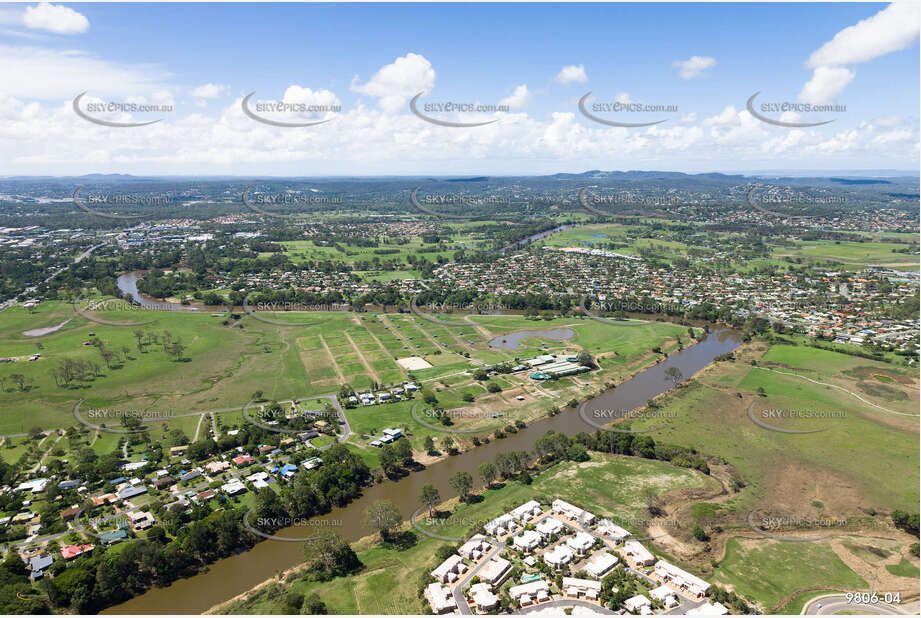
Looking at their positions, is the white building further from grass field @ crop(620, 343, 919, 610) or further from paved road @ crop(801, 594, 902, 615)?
paved road @ crop(801, 594, 902, 615)

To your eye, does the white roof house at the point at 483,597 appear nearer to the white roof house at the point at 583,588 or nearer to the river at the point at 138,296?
the white roof house at the point at 583,588

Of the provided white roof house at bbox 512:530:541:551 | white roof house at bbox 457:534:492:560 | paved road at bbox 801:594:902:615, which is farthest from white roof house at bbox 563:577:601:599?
paved road at bbox 801:594:902:615

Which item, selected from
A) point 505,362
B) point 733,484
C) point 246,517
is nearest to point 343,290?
point 505,362

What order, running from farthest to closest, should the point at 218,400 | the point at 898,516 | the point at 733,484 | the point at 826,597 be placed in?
the point at 218,400 → the point at 733,484 → the point at 898,516 → the point at 826,597

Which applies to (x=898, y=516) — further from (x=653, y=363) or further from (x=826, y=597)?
(x=653, y=363)

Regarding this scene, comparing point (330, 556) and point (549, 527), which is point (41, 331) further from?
point (549, 527)

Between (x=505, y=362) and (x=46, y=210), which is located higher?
(x=46, y=210)

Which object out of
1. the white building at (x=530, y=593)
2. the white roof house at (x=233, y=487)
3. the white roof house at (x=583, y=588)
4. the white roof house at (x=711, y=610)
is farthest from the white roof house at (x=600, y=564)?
the white roof house at (x=233, y=487)
